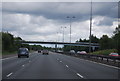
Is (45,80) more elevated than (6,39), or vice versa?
(6,39)

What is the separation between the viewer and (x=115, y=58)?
31.6m

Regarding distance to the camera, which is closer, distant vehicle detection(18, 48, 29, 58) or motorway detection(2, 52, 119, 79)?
motorway detection(2, 52, 119, 79)

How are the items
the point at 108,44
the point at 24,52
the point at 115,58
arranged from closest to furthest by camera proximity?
the point at 115,58
the point at 24,52
the point at 108,44

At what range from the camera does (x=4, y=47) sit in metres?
86.5

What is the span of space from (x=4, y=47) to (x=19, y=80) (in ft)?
238

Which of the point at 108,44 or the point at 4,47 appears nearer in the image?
the point at 4,47

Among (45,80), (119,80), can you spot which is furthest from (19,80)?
(119,80)

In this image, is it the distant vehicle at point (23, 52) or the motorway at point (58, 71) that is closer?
the motorway at point (58, 71)

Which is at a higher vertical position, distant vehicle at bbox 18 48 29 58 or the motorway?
distant vehicle at bbox 18 48 29 58

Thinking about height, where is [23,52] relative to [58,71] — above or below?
above

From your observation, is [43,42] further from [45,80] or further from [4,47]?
[45,80]

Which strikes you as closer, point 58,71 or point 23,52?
point 58,71

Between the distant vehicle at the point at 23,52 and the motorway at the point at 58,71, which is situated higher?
the distant vehicle at the point at 23,52

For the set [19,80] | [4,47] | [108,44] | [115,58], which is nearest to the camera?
[19,80]
